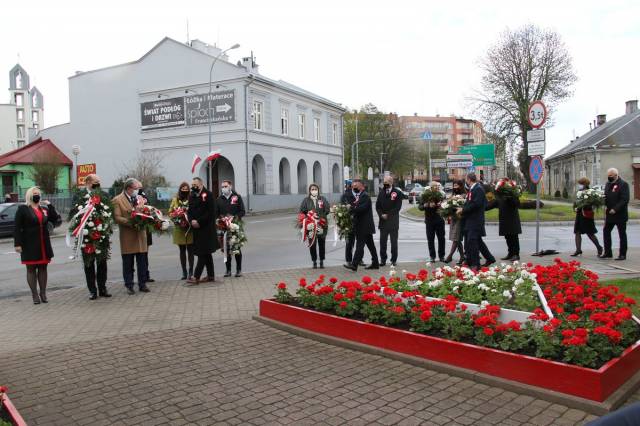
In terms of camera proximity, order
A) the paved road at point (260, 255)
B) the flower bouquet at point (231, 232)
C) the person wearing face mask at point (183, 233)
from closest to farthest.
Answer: the person wearing face mask at point (183, 233) → the flower bouquet at point (231, 232) → the paved road at point (260, 255)

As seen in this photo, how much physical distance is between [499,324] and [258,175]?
3760cm

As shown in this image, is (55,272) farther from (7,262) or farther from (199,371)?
(199,371)

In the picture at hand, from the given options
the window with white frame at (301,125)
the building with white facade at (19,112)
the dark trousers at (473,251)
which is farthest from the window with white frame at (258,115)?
the building with white facade at (19,112)

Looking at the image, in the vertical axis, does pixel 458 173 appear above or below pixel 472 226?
above

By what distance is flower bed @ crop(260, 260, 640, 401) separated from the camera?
437 centimetres

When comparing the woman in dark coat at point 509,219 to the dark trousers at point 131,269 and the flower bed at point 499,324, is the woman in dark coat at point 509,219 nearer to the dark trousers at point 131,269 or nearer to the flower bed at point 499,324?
the flower bed at point 499,324

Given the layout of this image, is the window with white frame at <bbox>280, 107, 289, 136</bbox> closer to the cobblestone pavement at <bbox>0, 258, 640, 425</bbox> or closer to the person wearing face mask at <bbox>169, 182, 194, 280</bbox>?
the person wearing face mask at <bbox>169, 182, 194, 280</bbox>

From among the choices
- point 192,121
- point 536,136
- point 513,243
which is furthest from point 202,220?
point 192,121

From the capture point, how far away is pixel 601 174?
4541 centimetres

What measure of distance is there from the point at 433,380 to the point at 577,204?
9871 millimetres

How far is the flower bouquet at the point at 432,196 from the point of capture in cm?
1245

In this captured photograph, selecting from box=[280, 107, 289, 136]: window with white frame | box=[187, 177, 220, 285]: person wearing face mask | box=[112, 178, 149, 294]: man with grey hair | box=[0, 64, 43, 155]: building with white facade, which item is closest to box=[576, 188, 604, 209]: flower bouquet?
box=[187, 177, 220, 285]: person wearing face mask

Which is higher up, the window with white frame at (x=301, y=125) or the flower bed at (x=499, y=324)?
the window with white frame at (x=301, y=125)

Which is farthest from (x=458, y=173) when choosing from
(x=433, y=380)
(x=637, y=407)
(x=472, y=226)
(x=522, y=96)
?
(x=522, y=96)
